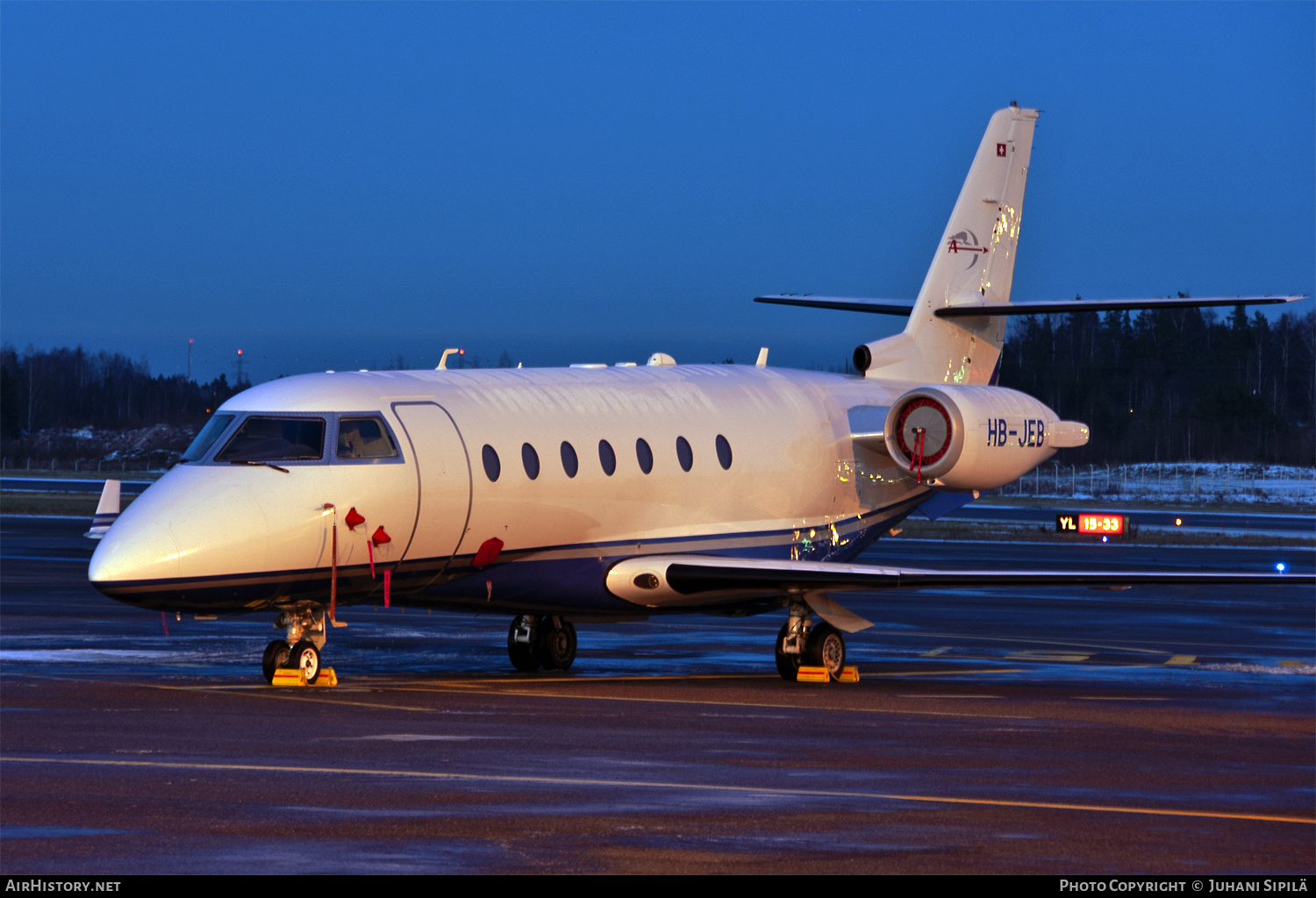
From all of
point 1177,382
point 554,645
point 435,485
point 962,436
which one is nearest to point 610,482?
point 554,645

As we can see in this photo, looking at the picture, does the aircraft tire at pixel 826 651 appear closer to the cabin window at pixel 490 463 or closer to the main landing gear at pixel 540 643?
the main landing gear at pixel 540 643

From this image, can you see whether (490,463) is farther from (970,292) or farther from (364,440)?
(970,292)

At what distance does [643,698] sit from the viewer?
1720cm

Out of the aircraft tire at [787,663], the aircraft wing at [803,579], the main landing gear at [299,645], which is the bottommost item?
the aircraft tire at [787,663]

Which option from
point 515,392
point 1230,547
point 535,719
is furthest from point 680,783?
point 1230,547

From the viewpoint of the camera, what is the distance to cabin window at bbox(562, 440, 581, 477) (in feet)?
62.9

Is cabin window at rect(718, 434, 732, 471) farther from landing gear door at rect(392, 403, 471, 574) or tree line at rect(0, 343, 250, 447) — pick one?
tree line at rect(0, 343, 250, 447)

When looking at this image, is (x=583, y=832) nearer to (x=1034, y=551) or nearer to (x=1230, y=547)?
(x=1034, y=551)

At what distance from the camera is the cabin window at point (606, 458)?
773 inches

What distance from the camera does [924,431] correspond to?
22016 mm

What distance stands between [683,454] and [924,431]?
10.9 ft

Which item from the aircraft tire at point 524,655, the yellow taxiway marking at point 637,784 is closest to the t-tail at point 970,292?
the aircraft tire at point 524,655

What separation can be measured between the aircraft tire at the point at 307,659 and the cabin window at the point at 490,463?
2475mm

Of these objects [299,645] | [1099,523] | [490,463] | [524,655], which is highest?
[490,463]
